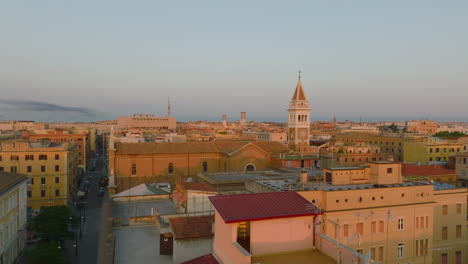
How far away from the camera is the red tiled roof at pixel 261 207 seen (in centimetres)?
1363

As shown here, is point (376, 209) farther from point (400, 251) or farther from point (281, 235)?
point (281, 235)

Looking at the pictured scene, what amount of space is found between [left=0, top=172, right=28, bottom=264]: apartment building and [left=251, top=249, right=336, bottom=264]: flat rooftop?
983 inches

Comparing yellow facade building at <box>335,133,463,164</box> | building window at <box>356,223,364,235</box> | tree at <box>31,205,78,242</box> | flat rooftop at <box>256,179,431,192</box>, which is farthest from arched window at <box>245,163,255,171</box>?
yellow facade building at <box>335,133,463,164</box>

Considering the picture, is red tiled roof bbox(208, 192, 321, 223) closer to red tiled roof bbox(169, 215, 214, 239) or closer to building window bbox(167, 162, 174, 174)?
red tiled roof bbox(169, 215, 214, 239)

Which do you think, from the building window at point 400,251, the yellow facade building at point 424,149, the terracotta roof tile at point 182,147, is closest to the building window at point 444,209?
the building window at point 400,251

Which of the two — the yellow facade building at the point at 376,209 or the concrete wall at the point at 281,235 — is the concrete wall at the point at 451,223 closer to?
the yellow facade building at the point at 376,209

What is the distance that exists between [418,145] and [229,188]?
47751 mm

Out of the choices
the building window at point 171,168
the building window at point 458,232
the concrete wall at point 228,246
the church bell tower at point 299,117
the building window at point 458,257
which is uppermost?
the church bell tower at point 299,117

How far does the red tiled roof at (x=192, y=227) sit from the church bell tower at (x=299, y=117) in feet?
145

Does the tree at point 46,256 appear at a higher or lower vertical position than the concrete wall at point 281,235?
lower

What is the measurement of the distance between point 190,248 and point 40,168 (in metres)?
40.8

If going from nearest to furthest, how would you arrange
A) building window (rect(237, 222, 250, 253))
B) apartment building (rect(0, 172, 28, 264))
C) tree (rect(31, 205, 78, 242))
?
1. building window (rect(237, 222, 250, 253))
2. apartment building (rect(0, 172, 28, 264))
3. tree (rect(31, 205, 78, 242))

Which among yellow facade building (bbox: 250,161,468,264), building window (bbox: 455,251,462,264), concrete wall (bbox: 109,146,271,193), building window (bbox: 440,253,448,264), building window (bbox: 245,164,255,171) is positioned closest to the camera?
yellow facade building (bbox: 250,161,468,264)

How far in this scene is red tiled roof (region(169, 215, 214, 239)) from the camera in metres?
18.2
